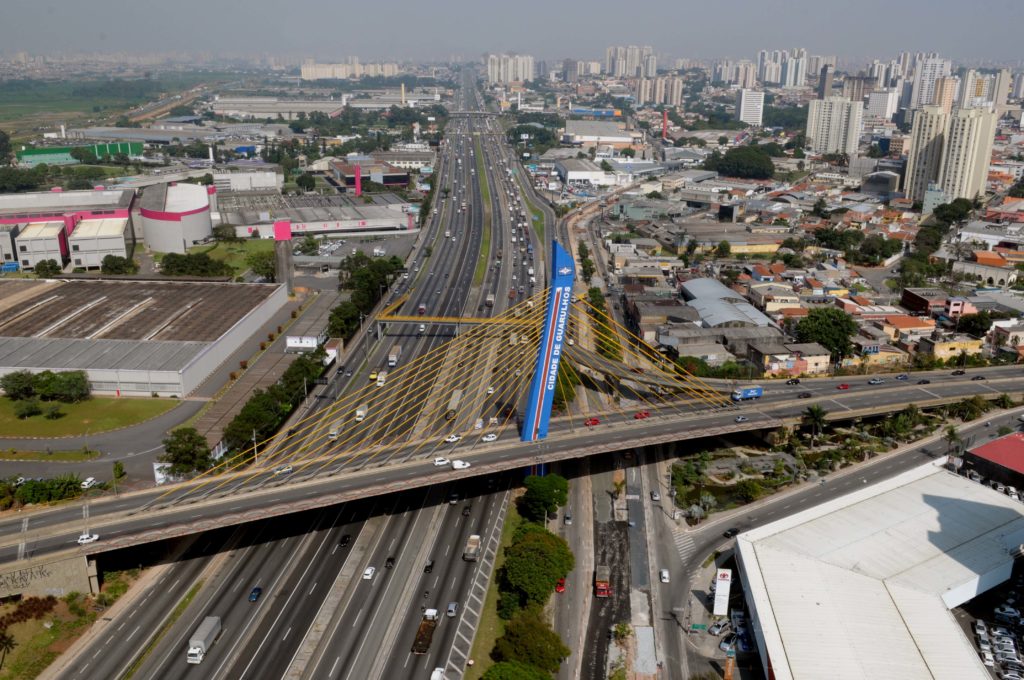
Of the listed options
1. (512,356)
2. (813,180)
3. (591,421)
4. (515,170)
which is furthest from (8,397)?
(813,180)

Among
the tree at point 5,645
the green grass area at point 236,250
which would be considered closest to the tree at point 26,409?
the tree at point 5,645

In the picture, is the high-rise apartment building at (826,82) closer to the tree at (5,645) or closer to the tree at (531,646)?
the tree at (531,646)

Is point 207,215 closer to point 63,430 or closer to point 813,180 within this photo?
point 63,430

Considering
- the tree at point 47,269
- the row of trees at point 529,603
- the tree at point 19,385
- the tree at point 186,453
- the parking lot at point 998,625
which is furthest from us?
the tree at point 47,269

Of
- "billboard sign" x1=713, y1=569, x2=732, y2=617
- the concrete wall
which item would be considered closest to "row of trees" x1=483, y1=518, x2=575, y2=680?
"billboard sign" x1=713, y1=569, x2=732, y2=617

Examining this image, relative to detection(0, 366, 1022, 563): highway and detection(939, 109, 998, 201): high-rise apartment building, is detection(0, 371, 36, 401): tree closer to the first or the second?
detection(0, 366, 1022, 563): highway
